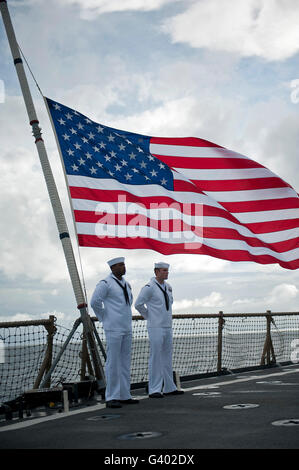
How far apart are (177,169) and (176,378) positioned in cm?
329

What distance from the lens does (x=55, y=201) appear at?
27.6 ft

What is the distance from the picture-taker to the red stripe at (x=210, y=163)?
9.77m

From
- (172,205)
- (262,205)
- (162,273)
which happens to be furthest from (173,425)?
(262,205)

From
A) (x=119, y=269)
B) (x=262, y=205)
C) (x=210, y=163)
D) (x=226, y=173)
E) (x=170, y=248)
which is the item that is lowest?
(x=119, y=269)

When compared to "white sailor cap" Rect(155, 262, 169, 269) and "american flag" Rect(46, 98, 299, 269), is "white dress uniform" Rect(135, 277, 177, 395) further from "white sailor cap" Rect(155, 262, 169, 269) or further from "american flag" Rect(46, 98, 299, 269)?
"american flag" Rect(46, 98, 299, 269)

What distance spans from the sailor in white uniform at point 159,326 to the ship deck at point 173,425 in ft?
1.10

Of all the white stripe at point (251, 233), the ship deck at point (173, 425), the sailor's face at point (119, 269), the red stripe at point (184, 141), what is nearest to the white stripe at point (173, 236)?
the white stripe at point (251, 233)

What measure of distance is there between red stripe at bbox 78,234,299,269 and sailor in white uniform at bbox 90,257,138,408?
1.53 feet

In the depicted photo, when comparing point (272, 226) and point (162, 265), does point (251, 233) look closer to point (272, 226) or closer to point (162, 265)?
point (272, 226)

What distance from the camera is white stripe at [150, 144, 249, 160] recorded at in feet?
32.1

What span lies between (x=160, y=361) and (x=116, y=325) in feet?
4.26

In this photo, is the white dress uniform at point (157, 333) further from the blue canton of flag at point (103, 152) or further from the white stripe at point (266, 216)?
the white stripe at point (266, 216)

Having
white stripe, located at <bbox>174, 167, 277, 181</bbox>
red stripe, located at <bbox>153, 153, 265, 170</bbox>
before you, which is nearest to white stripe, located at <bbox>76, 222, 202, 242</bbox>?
white stripe, located at <bbox>174, 167, 277, 181</bbox>
